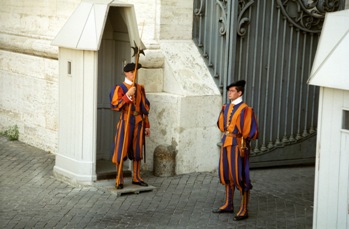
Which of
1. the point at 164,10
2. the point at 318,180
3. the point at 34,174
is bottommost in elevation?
the point at 34,174

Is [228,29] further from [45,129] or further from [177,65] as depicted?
→ [45,129]

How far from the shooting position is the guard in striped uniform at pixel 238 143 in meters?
9.91

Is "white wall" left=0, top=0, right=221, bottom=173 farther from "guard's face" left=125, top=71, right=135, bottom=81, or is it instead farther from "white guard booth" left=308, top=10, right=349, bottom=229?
"white guard booth" left=308, top=10, right=349, bottom=229

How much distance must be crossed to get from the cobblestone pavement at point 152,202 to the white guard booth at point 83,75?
0.34 m

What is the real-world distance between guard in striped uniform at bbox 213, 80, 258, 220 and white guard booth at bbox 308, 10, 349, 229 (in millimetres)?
1437

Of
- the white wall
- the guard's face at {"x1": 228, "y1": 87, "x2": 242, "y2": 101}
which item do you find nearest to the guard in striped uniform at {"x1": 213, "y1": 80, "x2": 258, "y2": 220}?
the guard's face at {"x1": 228, "y1": 87, "x2": 242, "y2": 101}

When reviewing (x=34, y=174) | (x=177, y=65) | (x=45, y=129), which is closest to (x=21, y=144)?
(x=45, y=129)

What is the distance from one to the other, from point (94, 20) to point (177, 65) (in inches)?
66.0

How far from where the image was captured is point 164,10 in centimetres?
1212

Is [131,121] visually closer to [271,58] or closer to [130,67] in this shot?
[130,67]

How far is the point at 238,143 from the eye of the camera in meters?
9.94

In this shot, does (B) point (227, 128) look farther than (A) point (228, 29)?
No

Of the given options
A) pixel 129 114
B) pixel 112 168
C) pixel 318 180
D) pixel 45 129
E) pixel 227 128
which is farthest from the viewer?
pixel 45 129

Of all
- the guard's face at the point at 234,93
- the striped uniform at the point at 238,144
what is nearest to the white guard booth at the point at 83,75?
the guard's face at the point at 234,93
